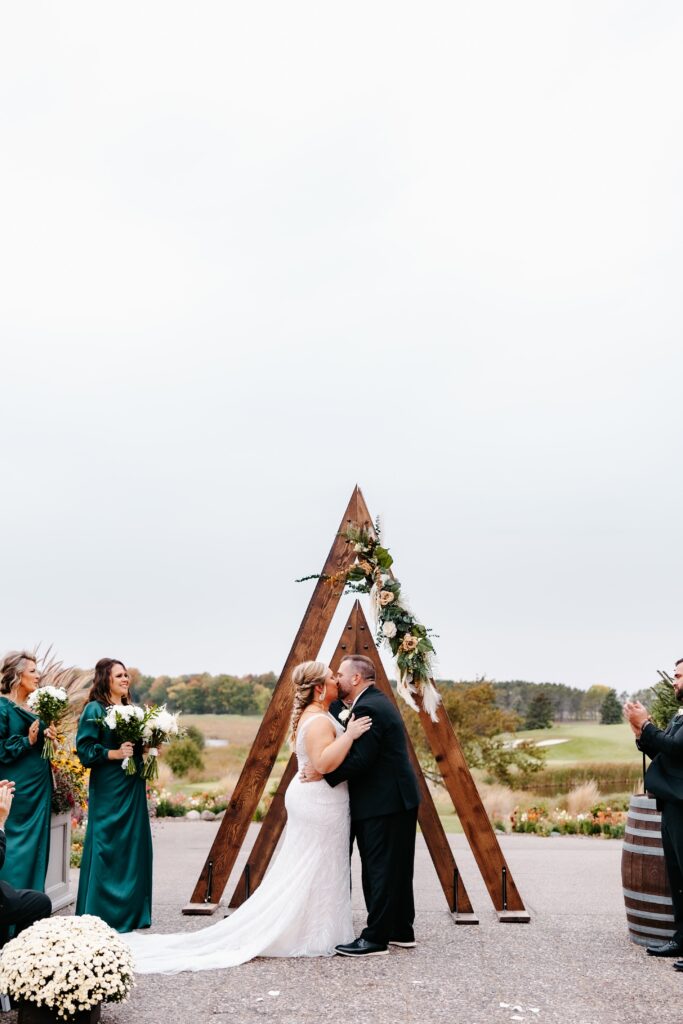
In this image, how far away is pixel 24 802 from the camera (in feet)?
25.0

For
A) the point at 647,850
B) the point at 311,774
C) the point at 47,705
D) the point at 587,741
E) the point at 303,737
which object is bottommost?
the point at 647,850

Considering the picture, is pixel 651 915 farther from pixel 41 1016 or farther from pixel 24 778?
pixel 24 778

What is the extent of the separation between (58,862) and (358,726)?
125 inches

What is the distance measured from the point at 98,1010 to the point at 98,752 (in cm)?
260

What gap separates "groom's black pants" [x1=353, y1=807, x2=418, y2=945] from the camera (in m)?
6.95

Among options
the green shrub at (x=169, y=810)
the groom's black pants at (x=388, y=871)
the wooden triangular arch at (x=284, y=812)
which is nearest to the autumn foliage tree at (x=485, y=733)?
the green shrub at (x=169, y=810)

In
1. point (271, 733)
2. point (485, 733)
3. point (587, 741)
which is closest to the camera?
point (271, 733)

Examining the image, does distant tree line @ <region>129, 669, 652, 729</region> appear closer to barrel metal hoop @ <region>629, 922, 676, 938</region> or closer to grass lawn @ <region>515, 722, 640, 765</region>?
grass lawn @ <region>515, 722, 640, 765</region>

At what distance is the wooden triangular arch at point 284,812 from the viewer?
805 cm

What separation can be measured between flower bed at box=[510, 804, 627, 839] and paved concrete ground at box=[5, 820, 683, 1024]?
6.83m

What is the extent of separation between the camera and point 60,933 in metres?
5.19

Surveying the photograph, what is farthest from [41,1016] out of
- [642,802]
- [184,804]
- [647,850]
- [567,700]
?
[567,700]

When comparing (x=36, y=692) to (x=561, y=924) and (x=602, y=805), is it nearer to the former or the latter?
(x=561, y=924)

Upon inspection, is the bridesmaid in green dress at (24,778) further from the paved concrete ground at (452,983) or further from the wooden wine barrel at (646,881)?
the wooden wine barrel at (646,881)
